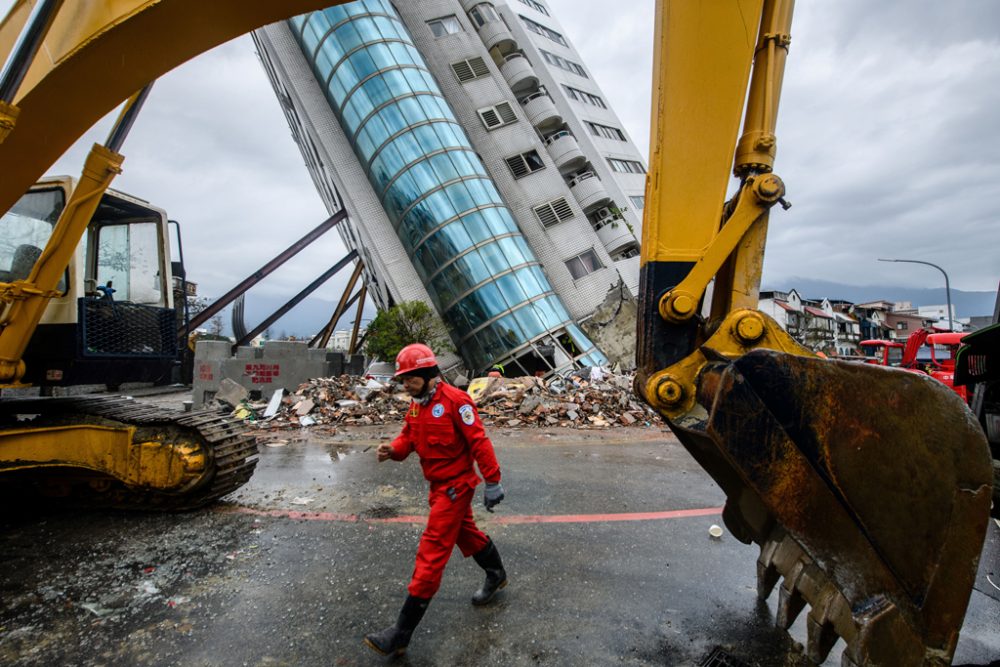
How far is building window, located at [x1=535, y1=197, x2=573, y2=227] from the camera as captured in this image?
70.2 ft

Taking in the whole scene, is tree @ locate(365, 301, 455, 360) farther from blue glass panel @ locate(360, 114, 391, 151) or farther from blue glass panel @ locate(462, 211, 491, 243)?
blue glass panel @ locate(360, 114, 391, 151)

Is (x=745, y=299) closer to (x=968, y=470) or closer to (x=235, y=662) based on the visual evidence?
(x=968, y=470)

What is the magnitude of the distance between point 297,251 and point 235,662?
878 inches

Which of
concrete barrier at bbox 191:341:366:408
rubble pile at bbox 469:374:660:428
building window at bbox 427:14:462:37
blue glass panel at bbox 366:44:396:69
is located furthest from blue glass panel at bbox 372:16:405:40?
rubble pile at bbox 469:374:660:428

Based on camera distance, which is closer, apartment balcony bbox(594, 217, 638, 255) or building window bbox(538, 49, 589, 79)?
apartment balcony bbox(594, 217, 638, 255)

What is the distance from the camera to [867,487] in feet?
6.47

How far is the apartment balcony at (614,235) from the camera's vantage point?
22.4m

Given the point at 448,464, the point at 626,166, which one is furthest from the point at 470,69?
the point at 448,464

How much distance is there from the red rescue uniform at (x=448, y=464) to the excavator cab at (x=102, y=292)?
10.6 feet

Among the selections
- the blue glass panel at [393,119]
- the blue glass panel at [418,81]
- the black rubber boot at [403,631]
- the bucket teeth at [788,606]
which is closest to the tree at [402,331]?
the blue glass panel at [393,119]

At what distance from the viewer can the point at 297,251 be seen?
22828 mm

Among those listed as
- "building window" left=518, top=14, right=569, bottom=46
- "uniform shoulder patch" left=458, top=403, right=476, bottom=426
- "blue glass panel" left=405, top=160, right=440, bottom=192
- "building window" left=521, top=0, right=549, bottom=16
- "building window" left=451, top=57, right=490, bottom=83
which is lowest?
"uniform shoulder patch" left=458, top=403, right=476, bottom=426

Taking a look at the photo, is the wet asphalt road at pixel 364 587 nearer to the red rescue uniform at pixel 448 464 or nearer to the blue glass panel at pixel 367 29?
the red rescue uniform at pixel 448 464

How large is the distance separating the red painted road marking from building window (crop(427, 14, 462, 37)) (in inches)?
925
